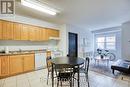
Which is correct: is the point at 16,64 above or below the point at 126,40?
below

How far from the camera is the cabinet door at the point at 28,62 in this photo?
4.15 meters

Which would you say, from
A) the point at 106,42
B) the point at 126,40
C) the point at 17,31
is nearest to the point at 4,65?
the point at 17,31

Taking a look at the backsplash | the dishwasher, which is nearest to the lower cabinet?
the dishwasher

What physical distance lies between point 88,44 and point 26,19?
5604mm

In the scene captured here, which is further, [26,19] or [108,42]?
[108,42]

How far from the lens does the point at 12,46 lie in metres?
4.34

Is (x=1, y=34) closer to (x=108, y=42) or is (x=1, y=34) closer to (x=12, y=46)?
(x=12, y=46)

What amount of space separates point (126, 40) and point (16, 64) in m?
6.19

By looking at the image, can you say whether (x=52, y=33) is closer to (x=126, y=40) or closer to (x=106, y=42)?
(x=126, y=40)

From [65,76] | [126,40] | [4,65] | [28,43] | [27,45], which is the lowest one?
[65,76]

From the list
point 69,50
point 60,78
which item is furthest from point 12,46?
point 69,50

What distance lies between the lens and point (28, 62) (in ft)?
14.0

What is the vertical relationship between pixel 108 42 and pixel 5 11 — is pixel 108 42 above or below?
below

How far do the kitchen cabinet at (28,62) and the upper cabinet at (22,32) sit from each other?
0.84m
